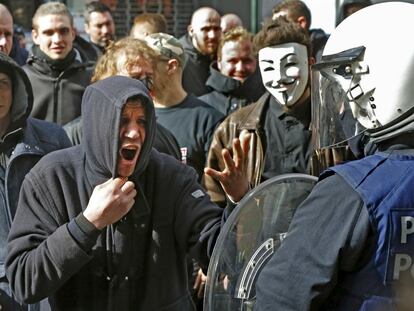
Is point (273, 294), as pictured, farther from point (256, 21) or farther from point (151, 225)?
point (256, 21)

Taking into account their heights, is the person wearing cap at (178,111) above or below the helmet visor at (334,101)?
below

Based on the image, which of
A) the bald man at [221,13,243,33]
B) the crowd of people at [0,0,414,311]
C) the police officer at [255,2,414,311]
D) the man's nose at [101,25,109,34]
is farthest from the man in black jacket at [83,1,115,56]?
the police officer at [255,2,414,311]

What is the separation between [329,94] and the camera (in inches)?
123

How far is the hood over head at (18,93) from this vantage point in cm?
464

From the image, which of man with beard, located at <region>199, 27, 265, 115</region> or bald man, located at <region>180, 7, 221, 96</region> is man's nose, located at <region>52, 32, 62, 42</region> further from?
bald man, located at <region>180, 7, 221, 96</region>

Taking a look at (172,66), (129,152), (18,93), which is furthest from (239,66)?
(129,152)

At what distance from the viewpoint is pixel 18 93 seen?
473cm

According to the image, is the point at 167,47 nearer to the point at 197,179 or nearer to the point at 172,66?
the point at 172,66

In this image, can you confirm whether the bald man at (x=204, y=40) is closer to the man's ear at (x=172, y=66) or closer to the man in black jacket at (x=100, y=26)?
the man in black jacket at (x=100, y=26)

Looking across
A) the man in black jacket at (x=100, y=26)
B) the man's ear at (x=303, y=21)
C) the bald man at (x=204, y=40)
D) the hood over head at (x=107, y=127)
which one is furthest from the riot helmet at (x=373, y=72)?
the man in black jacket at (x=100, y=26)

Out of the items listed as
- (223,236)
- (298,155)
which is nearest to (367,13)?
(223,236)

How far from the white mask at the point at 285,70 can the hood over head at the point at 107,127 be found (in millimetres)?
2342

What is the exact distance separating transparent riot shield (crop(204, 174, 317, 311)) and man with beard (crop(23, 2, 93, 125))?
4.10 m

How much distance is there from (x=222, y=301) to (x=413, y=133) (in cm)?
88
